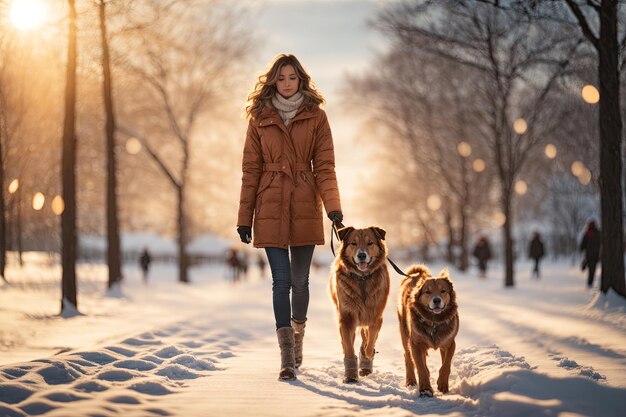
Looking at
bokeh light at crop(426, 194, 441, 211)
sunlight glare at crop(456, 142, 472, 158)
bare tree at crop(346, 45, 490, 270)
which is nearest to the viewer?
sunlight glare at crop(456, 142, 472, 158)

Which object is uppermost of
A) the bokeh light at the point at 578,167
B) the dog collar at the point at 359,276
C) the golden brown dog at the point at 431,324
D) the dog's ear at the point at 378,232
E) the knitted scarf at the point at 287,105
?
the bokeh light at the point at 578,167

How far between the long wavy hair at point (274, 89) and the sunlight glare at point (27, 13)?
7.22 metres

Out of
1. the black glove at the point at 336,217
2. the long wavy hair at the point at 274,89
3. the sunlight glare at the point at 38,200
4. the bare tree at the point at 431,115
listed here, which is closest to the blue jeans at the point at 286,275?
the black glove at the point at 336,217

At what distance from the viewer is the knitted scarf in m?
6.06

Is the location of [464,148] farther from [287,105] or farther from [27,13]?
[287,105]

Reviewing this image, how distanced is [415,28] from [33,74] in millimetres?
12340

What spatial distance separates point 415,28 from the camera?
1562cm

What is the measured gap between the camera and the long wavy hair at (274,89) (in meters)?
6.09

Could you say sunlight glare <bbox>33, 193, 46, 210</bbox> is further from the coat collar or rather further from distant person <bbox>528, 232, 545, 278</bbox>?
the coat collar

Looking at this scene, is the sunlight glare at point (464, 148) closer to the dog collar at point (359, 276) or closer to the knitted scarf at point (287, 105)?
the knitted scarf at point (287, 105)

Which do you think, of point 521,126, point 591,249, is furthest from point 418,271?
point 521,126

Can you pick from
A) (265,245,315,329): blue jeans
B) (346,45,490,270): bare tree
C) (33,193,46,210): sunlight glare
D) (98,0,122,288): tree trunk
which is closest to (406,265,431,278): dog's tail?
(265,245,315,329): blue jeans

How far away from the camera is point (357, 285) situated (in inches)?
230

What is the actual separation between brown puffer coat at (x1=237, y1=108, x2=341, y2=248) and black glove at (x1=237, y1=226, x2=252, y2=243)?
0.14 ft
